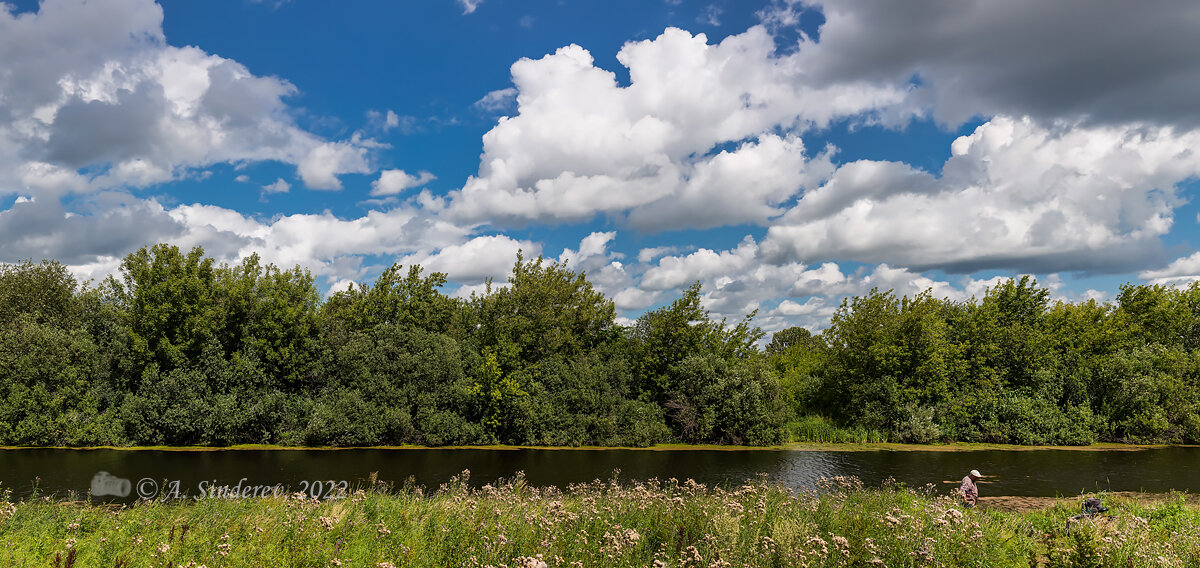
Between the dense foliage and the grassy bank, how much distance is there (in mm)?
26425

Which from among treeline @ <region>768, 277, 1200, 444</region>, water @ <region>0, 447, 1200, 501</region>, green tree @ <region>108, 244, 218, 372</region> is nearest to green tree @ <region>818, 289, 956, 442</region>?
treeline @ <region>768, 277, 1200, 444</region>

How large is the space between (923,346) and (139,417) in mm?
51327

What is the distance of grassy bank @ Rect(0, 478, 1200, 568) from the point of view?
27.1ft

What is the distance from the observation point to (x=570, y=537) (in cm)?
904

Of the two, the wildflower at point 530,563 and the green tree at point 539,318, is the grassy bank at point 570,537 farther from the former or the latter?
the green tree at point 539,318

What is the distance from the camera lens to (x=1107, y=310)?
46.5m

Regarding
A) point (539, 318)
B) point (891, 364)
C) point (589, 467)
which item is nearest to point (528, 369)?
point (539, 318)

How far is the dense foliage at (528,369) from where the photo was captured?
3528 centimetres

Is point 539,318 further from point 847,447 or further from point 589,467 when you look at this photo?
point 847,447

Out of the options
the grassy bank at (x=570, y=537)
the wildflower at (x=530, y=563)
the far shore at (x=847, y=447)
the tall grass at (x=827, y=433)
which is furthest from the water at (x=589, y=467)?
the wildflower at (x=530, y=563)

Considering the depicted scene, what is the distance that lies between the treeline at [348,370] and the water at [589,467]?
209 centimetres

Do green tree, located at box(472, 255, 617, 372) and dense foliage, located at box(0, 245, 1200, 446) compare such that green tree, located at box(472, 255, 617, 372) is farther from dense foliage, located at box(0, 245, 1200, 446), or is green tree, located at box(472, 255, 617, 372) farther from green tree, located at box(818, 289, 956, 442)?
green tree, located at box(818, 289, 956, 442)

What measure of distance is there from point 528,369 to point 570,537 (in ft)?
101

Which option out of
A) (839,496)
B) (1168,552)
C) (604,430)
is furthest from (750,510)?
(604,430)
